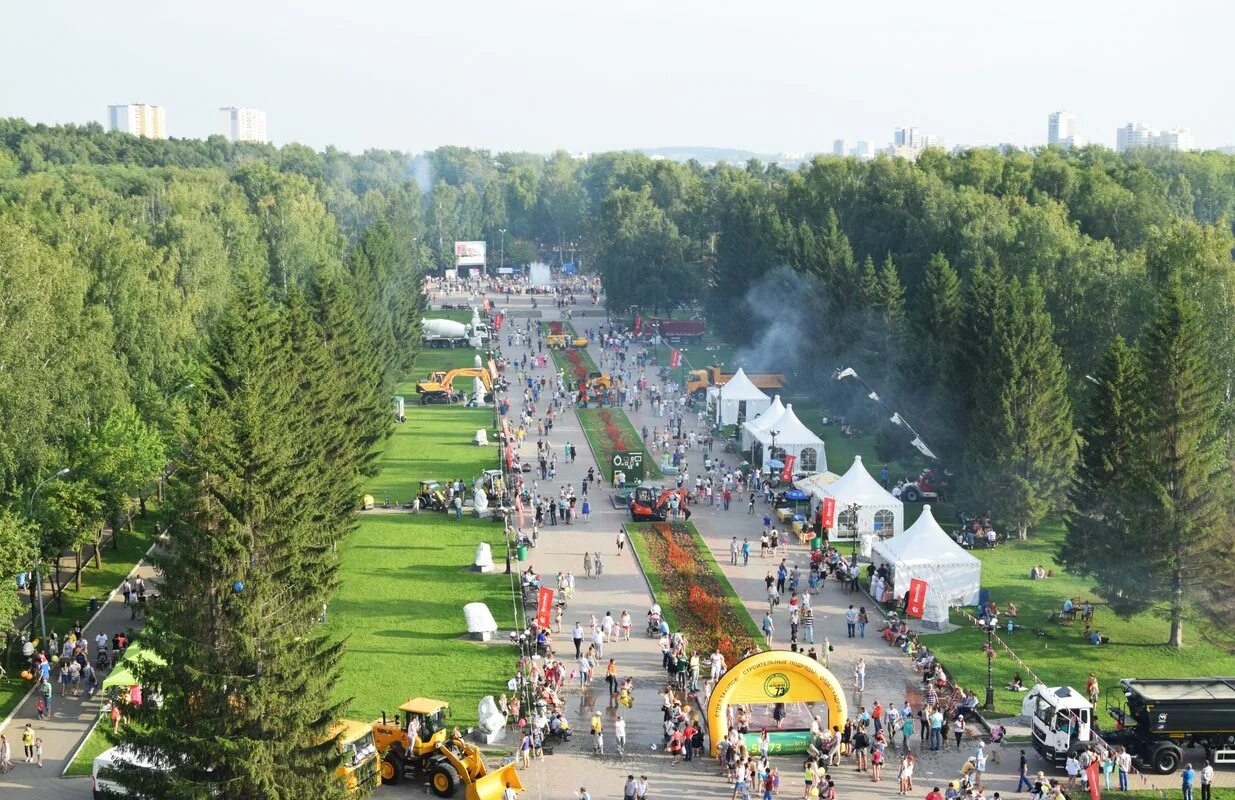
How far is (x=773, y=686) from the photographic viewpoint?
29.8m

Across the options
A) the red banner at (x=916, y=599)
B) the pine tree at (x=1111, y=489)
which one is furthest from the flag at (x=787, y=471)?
the red banner at (x=916, y=599)

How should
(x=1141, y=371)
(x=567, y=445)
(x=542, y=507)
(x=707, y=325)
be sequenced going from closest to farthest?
(x=1141, y=371) → (x=542, y=507) → (x=567, y=445) → (x=707, y=325)

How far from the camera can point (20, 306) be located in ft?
130

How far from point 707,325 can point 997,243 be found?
1551 inches

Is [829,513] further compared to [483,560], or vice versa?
[829,513]

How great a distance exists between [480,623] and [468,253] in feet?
390

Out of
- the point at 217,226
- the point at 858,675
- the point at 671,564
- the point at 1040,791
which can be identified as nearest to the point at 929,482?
the point at 671,564

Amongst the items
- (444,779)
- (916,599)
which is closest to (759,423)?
(916,599)

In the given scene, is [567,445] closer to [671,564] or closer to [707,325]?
[671,564]

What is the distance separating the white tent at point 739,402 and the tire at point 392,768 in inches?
1591

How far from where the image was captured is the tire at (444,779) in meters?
27.6

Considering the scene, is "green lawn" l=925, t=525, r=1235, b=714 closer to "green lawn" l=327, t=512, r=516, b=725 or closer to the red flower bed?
the red flower bed

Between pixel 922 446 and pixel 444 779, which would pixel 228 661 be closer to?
pixel 444 779

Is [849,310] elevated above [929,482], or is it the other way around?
[849,310]
